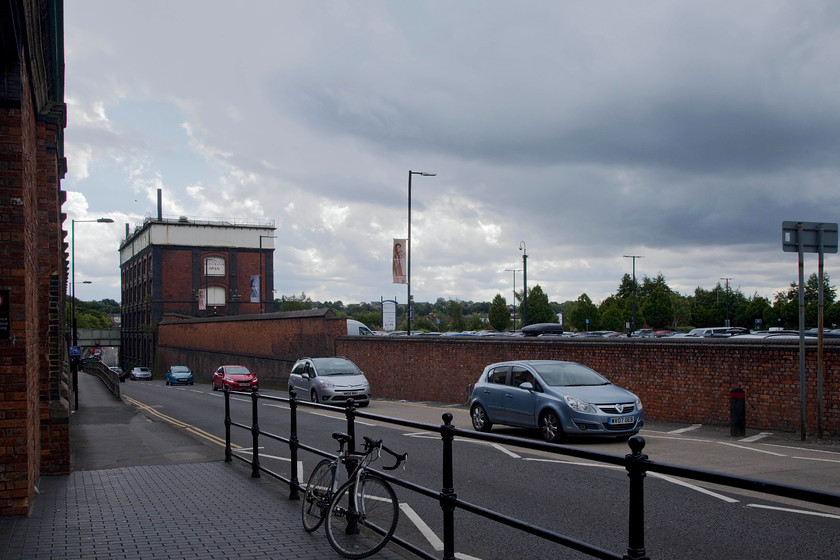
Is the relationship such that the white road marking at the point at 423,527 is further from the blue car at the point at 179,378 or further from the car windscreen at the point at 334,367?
the blue car at the point at 179,378

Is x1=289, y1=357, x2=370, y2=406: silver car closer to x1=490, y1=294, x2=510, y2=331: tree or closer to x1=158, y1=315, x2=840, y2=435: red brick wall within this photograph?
x1=158, y1=315, x2=840, y2=435: red brick wall

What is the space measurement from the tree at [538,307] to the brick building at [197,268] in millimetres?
27998

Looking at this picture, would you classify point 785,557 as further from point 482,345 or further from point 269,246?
point 269,246

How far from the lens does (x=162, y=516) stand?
24.8 feet

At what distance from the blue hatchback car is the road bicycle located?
24.8ft

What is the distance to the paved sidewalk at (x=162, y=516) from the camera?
626 centimetres

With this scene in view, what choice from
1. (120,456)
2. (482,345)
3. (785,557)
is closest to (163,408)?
(482,345)

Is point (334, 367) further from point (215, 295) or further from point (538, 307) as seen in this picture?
point (215, 295)

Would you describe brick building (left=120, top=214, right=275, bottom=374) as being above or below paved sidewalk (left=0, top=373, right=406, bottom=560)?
above

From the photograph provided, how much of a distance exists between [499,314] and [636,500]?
75377mm

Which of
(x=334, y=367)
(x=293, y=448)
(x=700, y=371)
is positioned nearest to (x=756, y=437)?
(x=700, y=371)

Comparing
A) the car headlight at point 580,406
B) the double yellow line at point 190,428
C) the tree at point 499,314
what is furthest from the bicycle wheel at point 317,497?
the tree at point 499,314

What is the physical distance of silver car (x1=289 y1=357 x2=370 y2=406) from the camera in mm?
24125

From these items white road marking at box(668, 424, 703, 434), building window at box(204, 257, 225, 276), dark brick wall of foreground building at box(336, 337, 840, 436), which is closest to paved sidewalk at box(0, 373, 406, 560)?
white road marking at box(668, 424, 703, 434)
